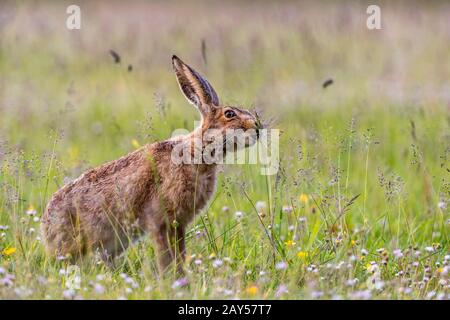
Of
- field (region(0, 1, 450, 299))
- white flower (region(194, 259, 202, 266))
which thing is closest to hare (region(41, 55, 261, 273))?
field (region(0, 1, 450, 299))

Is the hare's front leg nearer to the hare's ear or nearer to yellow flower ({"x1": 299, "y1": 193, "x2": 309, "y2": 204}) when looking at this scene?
the hare's ear

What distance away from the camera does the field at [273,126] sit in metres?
5.30

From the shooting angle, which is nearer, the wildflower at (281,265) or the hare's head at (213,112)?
the wildflower at (281,265)

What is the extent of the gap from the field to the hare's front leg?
0.28 feet

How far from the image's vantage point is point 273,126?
6223mm

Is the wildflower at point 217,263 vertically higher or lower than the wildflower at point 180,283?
higher

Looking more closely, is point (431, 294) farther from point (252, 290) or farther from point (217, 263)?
point (217, 263)

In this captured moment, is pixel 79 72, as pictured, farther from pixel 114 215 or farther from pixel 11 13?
pixel 114 215

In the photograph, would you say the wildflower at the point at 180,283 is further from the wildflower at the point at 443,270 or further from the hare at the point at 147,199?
the wildflower at the point at 443,270

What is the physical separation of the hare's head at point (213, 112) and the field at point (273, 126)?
0.86 feet

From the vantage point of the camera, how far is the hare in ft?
18.8

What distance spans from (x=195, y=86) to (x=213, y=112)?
0.21m

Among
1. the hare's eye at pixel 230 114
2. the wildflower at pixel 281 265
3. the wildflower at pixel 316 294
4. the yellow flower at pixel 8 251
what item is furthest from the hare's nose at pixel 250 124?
the yellow flower at pixel 8 251

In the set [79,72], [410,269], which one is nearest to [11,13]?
[79,72]
